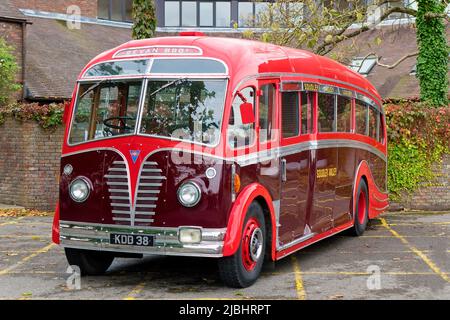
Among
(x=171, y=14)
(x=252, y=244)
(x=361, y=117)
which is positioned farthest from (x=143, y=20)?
(x=171, y=14)

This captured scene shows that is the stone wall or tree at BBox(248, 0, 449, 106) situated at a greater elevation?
tree at BBox(248, 0, 449, 106)

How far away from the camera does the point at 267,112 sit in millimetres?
8914

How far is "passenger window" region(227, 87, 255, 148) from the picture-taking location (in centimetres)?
819

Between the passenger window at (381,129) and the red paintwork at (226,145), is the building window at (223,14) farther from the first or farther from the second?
the red paintwork at (226,145)

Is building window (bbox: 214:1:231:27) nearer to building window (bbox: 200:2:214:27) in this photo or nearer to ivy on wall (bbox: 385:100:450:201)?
building window (bbox: 200:2:214:27)

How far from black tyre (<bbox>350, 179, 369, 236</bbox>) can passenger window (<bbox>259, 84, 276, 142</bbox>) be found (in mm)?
3839

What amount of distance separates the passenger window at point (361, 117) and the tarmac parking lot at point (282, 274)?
6.07 ft

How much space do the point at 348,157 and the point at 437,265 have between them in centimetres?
271

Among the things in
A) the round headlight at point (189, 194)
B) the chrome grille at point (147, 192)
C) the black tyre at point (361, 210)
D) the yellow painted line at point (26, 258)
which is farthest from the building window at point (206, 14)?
the round headlight at point (189, 194)

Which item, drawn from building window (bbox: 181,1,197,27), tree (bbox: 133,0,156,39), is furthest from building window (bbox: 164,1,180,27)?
tree (bbox: 133,0,156,39)

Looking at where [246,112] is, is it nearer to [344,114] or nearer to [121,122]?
[121,122]

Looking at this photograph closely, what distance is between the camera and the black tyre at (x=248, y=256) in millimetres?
8109

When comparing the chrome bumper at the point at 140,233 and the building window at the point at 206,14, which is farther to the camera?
the building window at the point at 206,14
